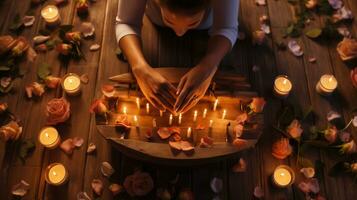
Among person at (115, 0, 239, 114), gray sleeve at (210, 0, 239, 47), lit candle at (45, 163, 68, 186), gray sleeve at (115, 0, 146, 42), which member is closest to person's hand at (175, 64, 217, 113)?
person at (115, 0, 239, 114)

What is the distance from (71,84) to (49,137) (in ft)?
0.78

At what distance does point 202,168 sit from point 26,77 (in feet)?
2.78

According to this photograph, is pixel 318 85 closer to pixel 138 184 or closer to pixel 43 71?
pixel 138 184

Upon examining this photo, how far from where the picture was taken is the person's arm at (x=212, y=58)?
45.9 inches

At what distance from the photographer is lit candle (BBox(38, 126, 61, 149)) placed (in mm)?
1302

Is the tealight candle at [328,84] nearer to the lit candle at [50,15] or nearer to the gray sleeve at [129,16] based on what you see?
the gray sleeve at [129,16]

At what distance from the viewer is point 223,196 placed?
129cm

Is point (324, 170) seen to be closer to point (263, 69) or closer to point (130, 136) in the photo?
point (263, 69)

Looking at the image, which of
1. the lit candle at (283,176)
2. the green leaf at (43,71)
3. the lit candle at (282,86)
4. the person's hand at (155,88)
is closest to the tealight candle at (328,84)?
the lit candle at (282,86)

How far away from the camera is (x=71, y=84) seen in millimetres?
1410

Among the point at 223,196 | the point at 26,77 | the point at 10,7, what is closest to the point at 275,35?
the point at 223,196

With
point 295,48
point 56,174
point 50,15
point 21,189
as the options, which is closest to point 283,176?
point 295,48

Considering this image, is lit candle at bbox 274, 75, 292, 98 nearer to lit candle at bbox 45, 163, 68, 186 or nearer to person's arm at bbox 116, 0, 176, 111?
person's arm at bbox 116, 0, 176, 111

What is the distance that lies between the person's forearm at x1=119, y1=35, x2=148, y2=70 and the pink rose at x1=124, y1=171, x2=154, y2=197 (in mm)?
400
